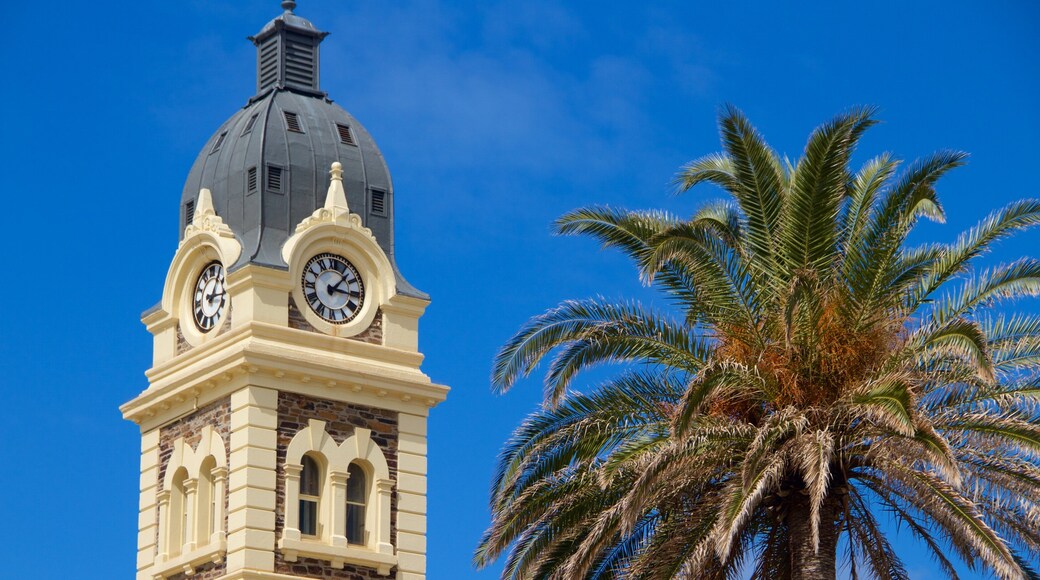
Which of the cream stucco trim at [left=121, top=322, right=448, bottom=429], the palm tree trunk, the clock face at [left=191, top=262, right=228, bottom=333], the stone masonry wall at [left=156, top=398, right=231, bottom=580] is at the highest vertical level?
the clock face at [left=191, top=262, right=228, bottom=333]

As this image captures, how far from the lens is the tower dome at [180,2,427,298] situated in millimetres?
52594

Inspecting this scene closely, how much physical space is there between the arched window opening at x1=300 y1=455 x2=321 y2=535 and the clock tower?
0.04 meters

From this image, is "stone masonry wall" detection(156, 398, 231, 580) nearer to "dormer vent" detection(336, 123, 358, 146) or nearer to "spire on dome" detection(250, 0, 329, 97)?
"dormer vent" detection(336, 123, 358, 146)

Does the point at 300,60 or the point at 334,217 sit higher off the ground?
the point at 300,60

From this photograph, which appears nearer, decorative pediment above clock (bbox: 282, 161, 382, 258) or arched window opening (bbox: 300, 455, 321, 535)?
arched window opening (bbox: 300, 455, 321, 535)

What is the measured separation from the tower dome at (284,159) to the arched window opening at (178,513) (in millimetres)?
4910

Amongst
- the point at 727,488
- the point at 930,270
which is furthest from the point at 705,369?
the point at 930,270

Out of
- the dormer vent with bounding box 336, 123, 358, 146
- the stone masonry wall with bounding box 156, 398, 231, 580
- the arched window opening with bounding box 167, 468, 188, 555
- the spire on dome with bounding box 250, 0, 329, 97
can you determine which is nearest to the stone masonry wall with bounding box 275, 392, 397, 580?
the stone masonry wall with bounding box 156, 398, 231, 580

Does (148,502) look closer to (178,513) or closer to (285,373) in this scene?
(178,513)

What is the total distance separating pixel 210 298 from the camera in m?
52.8

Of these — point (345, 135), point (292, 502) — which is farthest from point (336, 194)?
point (292, 502)

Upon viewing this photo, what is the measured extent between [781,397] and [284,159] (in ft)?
61.6

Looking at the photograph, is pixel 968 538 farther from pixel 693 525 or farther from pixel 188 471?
pixel 188 471

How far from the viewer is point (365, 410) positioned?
52.0 meters
